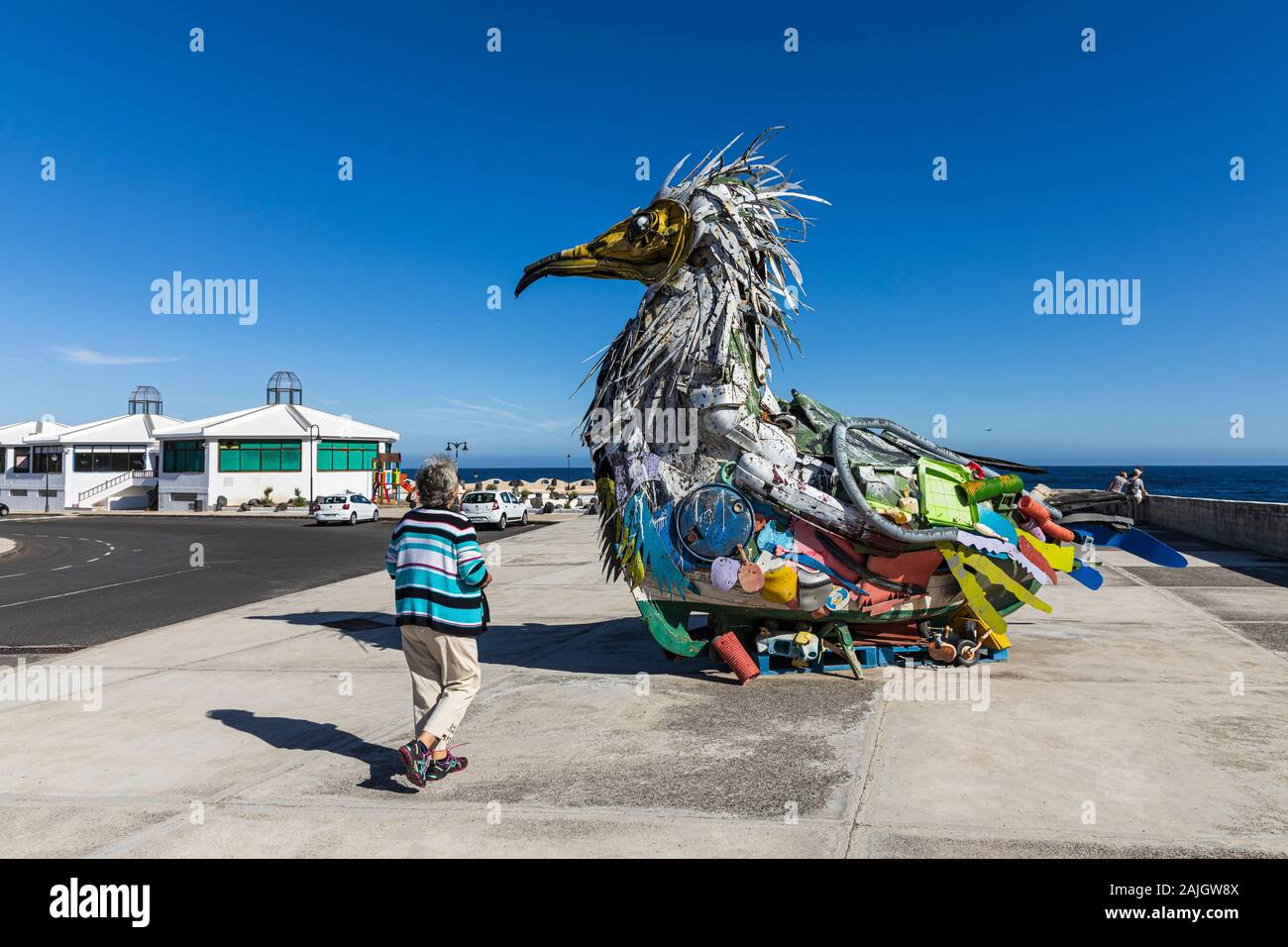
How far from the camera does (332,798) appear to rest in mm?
4453

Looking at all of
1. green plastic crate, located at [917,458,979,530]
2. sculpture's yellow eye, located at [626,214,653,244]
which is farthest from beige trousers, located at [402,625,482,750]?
green plastic crate, located at [917,458,979,530]

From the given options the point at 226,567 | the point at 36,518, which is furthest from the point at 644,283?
the point at 36,518

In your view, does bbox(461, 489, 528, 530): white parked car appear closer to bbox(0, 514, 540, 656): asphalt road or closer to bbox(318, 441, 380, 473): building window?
bbox(0, 514, 540, 656): asphalt road

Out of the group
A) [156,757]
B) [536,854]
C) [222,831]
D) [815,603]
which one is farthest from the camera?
[815,603]

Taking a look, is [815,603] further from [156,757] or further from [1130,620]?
[1130,620]

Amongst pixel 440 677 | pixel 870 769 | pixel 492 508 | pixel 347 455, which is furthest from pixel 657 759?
pixel 347 455

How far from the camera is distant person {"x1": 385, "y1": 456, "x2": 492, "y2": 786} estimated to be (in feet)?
15.0

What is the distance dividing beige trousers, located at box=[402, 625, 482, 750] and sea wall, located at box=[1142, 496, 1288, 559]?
1655 centimetres

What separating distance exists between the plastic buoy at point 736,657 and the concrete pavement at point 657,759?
15 centimetres

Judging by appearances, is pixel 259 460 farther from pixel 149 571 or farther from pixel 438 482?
pixel 438 482

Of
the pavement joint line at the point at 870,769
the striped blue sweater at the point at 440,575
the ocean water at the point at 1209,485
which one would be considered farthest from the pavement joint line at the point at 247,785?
the ocean water at the point at 1209,485

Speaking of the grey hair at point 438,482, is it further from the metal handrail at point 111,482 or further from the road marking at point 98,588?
the metal handrail at point 111,482

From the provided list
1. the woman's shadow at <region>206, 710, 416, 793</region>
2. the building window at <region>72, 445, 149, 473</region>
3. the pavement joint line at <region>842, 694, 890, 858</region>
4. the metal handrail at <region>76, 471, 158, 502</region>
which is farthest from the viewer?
the building window at <region>72, 445, 149, 473</region>
